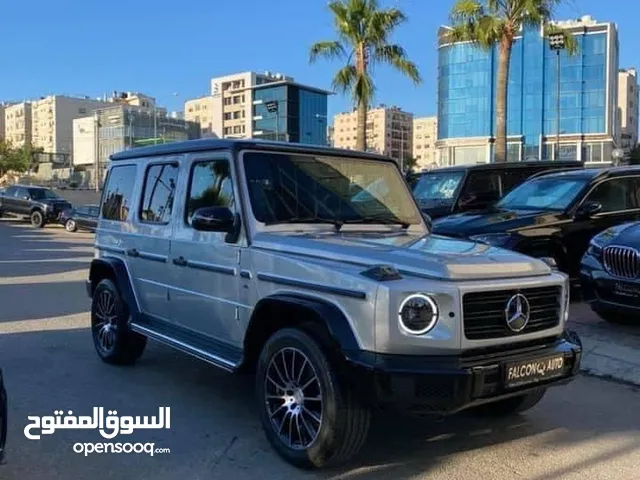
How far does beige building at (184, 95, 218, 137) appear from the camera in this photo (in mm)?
146875

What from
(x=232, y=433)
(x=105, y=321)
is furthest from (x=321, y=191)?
(x=105, y=321)

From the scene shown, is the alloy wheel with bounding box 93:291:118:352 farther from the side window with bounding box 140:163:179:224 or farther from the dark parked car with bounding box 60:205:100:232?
the dark parked car with bounding box 60:205:100:232

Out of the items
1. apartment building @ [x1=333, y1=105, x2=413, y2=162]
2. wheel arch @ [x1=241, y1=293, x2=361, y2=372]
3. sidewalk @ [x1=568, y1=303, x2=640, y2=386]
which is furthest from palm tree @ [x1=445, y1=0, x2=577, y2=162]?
apartment building @ [x1=333, y1=105, x2=413, y2=162]

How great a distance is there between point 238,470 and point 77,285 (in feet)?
29.8

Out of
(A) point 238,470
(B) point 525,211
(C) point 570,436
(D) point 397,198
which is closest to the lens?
(A) point 238,470

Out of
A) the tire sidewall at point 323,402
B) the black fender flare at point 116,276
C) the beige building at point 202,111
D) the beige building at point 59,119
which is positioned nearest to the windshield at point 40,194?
the black fender flare at point 116,276

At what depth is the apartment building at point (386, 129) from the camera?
528 ft

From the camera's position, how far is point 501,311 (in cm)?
411

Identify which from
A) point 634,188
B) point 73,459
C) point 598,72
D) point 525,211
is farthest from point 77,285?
point 598,72

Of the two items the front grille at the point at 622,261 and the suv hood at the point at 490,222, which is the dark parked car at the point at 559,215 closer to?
the suv hood at the point at 490,222

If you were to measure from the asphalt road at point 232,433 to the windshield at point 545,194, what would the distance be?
4.35m

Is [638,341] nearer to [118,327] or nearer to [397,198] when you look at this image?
[397,198]

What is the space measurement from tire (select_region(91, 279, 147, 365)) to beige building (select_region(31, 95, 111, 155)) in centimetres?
16020

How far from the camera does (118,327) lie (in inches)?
258
